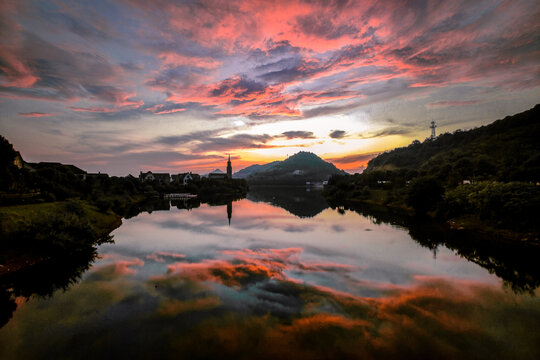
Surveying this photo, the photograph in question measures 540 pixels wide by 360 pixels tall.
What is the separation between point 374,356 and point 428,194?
51075 millimetres

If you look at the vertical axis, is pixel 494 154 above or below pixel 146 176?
above

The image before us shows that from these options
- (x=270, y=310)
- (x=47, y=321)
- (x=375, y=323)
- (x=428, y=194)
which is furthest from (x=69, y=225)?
(x=428, y=194)

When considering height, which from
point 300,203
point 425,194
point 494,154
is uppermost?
point 494,154

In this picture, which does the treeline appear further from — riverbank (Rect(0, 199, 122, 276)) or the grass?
the grass

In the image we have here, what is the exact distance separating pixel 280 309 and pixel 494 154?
127 metres

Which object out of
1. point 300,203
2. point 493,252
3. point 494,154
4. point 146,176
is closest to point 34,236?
point 493,252

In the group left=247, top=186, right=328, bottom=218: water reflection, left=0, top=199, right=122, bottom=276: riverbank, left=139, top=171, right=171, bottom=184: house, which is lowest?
left=247, top=186, right=328, bottom=218: water reflection

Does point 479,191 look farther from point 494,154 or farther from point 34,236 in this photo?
point 494,154

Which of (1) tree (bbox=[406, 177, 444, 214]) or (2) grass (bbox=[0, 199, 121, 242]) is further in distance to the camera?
(1) tree (bbox=[406, 177, 444, 214])

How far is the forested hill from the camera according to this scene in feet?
176

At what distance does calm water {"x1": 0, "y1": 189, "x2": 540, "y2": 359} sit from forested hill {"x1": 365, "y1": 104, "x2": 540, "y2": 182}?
3941 cm

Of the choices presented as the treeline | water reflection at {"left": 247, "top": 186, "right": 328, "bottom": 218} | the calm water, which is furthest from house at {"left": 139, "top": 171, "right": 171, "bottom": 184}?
the calm water

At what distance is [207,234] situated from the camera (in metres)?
38.9

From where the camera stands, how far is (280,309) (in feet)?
50.0
